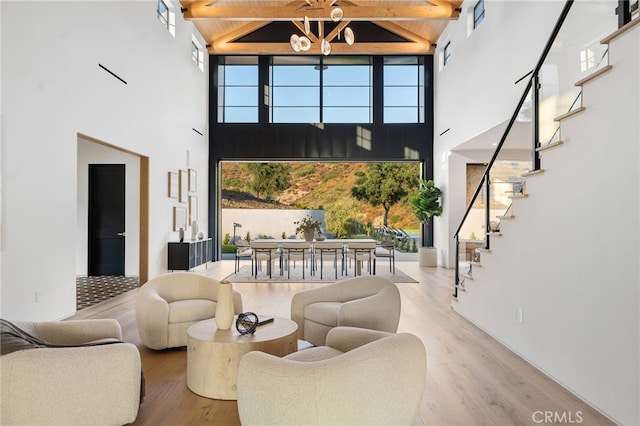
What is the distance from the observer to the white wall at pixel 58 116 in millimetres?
4168

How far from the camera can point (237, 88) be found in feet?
37.0

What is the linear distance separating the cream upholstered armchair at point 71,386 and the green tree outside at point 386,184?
1496 cm

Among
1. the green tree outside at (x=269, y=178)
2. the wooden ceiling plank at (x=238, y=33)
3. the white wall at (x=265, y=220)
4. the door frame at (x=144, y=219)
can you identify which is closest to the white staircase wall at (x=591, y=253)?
the door frame at (x=144, y=219)

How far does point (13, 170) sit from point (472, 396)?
15.4ft

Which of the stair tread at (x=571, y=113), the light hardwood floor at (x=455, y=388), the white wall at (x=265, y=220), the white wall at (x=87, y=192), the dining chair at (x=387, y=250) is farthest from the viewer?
the white wall at (x=265, y=220)

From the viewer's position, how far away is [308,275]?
8594 millimetres

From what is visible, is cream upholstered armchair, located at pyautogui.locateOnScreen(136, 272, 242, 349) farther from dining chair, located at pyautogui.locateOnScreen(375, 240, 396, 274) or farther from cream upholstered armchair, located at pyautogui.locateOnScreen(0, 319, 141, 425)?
dining chair, located at pyautogui.locateOnScreen(375, 240, 396, 274)

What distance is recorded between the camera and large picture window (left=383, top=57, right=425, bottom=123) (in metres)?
11.2

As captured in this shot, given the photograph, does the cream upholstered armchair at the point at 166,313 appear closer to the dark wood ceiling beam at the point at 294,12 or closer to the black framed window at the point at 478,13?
the dark wood ceiling beam at the point at 294,12

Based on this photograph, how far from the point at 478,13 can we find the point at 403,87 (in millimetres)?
3202

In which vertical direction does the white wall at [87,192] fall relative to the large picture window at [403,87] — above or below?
below

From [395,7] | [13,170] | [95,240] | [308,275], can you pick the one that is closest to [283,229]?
[308,275]

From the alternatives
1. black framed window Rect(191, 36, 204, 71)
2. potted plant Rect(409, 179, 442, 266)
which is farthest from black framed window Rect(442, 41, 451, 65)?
black framed window Rect(191, 36, 204, 71)

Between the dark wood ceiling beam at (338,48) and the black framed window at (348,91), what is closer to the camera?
the dark wood ceiling beam at (338,48)
